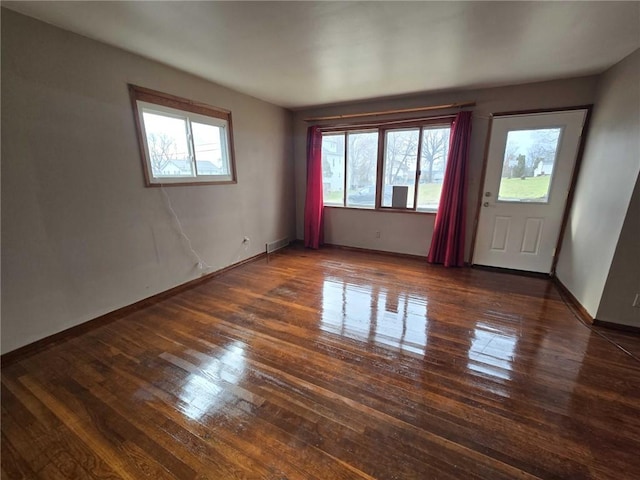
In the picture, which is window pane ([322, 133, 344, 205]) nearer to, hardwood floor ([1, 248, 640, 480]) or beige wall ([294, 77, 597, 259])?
beige wall ([294, 77, 597, 259])

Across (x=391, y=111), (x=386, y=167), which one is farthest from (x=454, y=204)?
(x=391, y=111)

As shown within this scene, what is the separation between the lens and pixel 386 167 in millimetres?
4234

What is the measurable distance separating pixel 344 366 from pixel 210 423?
890 mm

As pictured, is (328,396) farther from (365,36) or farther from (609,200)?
(609,200)

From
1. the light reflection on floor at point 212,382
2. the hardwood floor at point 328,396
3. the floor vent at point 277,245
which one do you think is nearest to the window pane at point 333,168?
the floor vent at point 277,245

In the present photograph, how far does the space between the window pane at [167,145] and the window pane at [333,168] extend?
2302 millimetres

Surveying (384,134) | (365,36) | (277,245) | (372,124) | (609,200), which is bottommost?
(277,245)

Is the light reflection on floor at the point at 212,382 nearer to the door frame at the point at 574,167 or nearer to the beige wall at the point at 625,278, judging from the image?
the beige wall at the point at 625,278

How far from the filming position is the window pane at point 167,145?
8.88 feet

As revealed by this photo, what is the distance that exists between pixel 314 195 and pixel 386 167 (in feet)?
4.21

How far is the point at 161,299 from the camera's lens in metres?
2.89

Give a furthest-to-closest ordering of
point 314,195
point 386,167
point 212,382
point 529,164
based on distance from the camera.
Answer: point 314,195 → point 386,167 → point 529,164 → point 212,382

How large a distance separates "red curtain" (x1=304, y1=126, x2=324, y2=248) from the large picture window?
179 millimetres

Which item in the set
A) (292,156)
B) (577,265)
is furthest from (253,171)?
(577,265)
